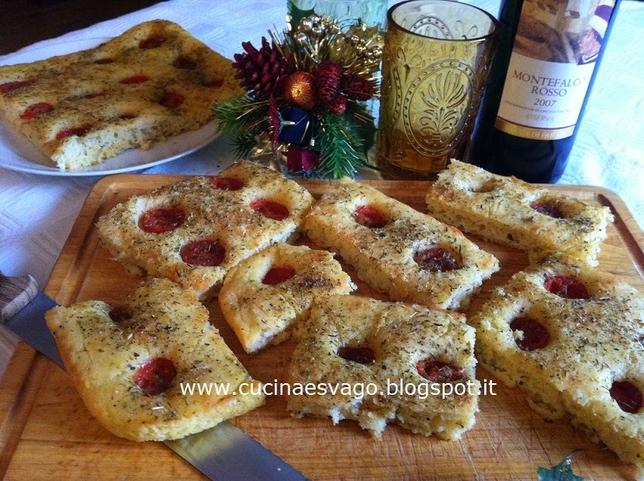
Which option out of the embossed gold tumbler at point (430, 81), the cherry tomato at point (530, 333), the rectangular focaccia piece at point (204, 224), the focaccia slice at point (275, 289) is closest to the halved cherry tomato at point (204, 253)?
the rectangular focaccia piece at point (204, 224)

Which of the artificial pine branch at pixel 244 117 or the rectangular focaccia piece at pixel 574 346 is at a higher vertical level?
the artificial pine branch at pixel 244 117

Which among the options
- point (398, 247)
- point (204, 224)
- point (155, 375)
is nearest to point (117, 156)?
point (204, 224)

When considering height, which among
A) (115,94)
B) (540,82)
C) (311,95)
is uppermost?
(540,82)

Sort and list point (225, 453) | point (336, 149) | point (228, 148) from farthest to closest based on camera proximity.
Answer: point (228, 148), point (336, 149), point (225, 453)

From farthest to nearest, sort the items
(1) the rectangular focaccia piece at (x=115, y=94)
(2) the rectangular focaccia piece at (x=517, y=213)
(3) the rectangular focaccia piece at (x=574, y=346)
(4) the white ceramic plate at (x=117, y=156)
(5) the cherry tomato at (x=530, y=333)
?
1. (1) the rectangular focaccia piece at (x=115, y=94)
2. (4) the white ceramic plate at (x=117, y=156)
3. (2) the rectangular focaccia piece at (x=517, y=213)
4. (5) the cherry tomato at (x=530, y=333)
5. (3) the rectangular focaccia piece at (x=574, y=346)

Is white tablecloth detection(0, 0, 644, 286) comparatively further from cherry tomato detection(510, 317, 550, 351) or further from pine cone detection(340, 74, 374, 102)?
cherry tomato detection(510, 317, 550, 351)

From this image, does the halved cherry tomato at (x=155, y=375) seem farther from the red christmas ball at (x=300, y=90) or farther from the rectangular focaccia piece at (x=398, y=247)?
the red christmas ball at (x=300, y=90)

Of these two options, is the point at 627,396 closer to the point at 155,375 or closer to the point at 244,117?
the point at 155,375
